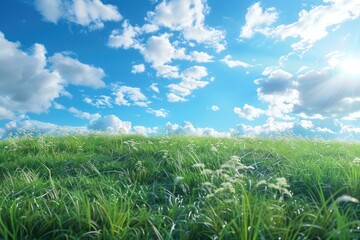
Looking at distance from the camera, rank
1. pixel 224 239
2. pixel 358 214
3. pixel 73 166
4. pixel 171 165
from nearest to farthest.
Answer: pixel 224 239
pixel 358 214
pixel 171 165
pixel 73 166

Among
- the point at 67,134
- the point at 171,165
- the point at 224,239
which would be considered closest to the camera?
the point at 224,239

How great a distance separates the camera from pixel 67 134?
13.1m

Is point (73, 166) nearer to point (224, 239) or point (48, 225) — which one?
point (48, 225)

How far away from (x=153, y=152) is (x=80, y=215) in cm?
499

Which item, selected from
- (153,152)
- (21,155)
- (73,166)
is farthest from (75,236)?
(21,155)

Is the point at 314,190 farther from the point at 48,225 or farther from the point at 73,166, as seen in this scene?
the point at 73,166

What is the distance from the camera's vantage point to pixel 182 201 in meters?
5.23

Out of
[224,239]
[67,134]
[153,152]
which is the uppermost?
[67,134]

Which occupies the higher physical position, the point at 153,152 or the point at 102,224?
the point at 153,152

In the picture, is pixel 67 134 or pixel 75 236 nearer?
pixel 75 236

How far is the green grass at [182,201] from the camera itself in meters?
3.78

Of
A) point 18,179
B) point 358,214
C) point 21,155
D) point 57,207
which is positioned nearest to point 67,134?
point 21,155

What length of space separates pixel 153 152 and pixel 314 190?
4.50 m

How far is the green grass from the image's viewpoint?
12.4 feet
